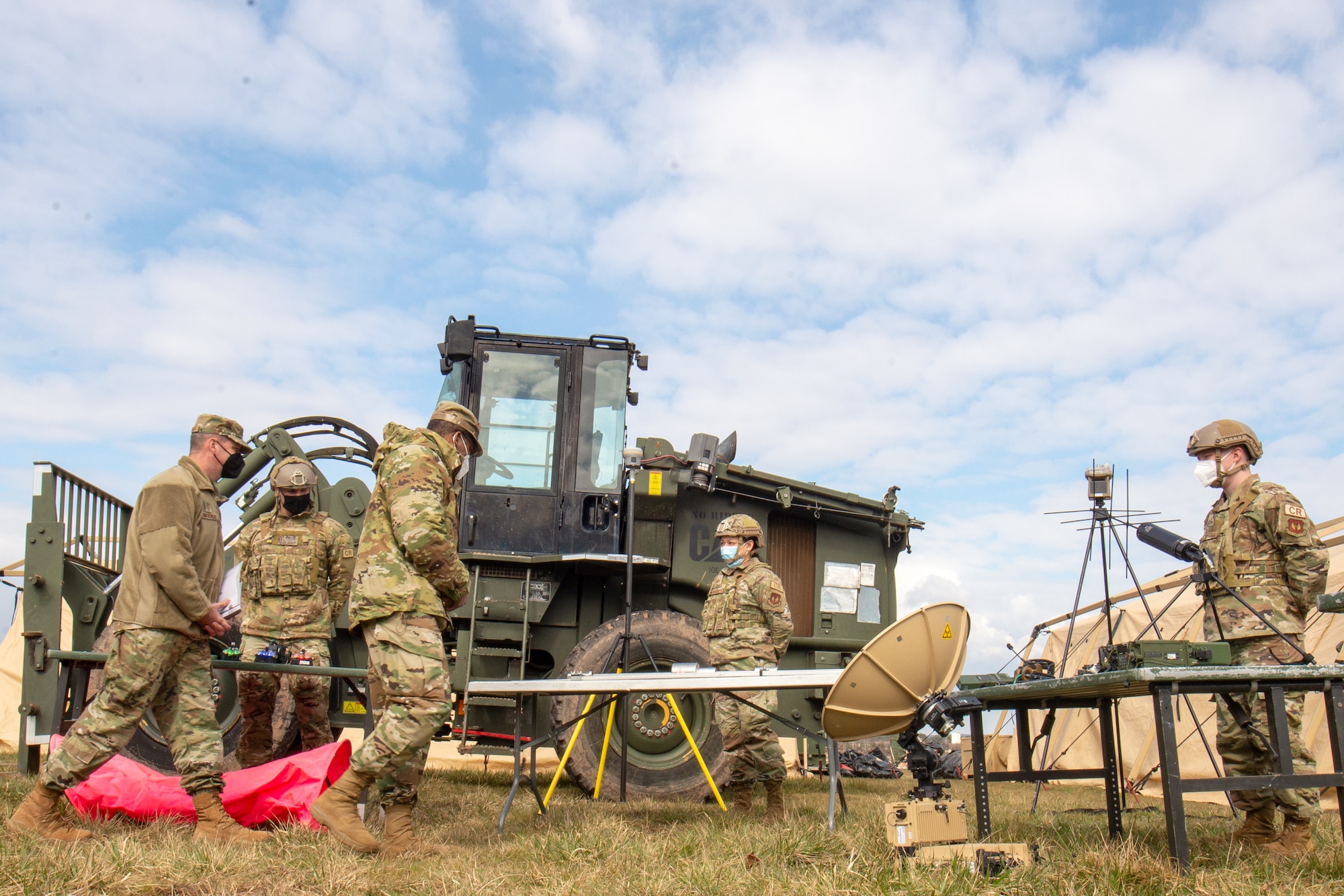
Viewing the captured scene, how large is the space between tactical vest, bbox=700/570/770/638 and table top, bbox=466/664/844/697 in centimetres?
102

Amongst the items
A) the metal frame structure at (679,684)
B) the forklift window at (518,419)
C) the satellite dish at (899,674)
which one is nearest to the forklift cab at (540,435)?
the forklift window at (518,419)

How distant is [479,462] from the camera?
776 cm

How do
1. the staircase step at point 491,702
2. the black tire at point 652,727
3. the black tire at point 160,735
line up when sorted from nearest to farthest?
the black tire at point 160,735 < the black tire at point 652,727 < the staircase step at point 491,702

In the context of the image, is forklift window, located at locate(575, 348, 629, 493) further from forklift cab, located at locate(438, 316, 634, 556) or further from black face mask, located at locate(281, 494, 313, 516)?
black face mask, located at locate(281, 494, 313, 516)

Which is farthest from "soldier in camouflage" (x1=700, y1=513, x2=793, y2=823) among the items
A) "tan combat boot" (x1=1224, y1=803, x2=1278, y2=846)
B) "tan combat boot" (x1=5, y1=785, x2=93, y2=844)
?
"tan combat boot" (x1=5, y1=785, x2=93, y2=844)

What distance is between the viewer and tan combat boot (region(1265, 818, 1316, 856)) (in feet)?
13.9

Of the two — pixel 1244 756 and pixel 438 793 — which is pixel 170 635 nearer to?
pixel 438 793

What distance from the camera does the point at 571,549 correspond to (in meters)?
7.60

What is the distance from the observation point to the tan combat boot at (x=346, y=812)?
4.10 metres

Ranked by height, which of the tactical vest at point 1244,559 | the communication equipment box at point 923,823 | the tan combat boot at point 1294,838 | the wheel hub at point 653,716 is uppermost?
the tactical vest at point 1244,559

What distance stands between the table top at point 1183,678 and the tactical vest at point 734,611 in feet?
7.10

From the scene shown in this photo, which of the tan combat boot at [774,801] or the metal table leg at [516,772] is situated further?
the tan combat boot at [774,801]

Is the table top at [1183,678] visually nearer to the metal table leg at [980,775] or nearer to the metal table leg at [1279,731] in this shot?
the metal table leg at [1279,731]

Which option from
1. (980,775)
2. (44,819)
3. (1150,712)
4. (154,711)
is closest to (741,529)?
(980,775)
